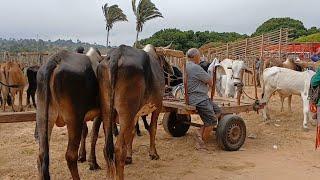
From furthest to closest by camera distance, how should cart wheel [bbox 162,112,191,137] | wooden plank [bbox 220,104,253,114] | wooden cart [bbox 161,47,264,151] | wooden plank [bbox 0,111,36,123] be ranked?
cart wheel [bbox 162,112,191,137] → wooden plank [bbox 220,104,253,114] → wooden cart [bbox 161,47,264,151] → wooden plank [bbox 0,111,36,123]

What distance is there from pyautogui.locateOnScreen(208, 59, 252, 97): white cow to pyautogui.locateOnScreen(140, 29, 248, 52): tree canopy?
75.2 ft

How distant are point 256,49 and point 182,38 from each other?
43.7ft

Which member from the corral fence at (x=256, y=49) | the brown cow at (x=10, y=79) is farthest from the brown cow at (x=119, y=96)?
the corral fence at (x=256, y=49)

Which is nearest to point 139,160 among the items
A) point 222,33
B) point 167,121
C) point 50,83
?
point 167,121

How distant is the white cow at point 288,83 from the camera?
10422 millimetres

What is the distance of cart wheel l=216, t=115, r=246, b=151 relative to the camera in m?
7.70

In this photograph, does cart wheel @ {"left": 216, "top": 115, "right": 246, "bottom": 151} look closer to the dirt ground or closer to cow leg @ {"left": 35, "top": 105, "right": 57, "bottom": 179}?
the dirt ground

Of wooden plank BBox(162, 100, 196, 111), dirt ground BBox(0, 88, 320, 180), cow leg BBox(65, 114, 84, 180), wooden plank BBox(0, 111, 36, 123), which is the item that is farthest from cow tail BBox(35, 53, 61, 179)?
wooden plank BBox(162, 100, 196, 111)

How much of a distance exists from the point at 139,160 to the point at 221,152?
5.49ft

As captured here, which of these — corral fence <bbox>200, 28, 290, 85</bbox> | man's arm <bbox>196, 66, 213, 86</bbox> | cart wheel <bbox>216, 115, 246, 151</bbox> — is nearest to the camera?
man's arm <bbox>196, 66, 213, 86</bbox>

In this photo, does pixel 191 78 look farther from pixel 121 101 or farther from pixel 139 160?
pixel 121 101

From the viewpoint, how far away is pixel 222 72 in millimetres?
11664

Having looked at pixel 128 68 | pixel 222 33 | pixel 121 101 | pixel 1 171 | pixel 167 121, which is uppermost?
pixel 222 33

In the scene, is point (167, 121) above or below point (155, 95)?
below
